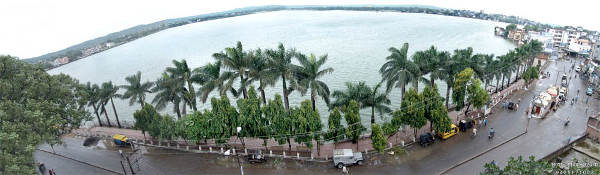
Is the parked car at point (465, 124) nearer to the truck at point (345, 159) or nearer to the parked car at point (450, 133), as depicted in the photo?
the parked car at point (450, 133)

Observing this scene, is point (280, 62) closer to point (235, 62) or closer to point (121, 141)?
point (235, 62)

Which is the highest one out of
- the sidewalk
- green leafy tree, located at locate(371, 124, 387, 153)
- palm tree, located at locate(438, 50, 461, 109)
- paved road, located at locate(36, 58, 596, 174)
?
palm tree, located at locate(438, 50, 461, 109)

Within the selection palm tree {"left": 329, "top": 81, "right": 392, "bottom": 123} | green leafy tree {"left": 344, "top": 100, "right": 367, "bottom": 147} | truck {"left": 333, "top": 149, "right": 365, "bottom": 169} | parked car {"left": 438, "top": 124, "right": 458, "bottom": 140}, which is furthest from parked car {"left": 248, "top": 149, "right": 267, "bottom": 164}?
parked car {"left": 438, "top": 124, "right": 458, "bottom": 140}

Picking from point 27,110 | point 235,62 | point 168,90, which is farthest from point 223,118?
point 27,110

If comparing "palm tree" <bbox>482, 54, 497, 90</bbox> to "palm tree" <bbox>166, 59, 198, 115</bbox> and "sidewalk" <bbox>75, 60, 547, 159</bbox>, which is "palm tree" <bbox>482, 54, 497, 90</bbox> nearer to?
"sidewalk" <bbox>75, 60, 547, 159</bbox>

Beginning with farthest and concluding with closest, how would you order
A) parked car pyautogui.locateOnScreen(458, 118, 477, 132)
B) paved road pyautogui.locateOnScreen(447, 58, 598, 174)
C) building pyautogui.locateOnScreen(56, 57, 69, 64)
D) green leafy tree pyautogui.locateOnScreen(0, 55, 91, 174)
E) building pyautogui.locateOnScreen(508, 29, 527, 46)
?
building pyautogui.locateOnScreen(56, 57, 69, 64) → building pyautogui.locateOnScreen(508, 29, 527, 46) → parked car pyautogui.locateOnScreen(458, 118, 477, 132) → paved road pyautogui.locateOnScreen(447, 58, 598, 174) → green leafy tree pyautogui.locateOnScreen(0, 55, 91, 174)

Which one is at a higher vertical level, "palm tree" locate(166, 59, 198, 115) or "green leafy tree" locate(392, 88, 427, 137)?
"palm tree" locate(166, 59, 198, 115)
